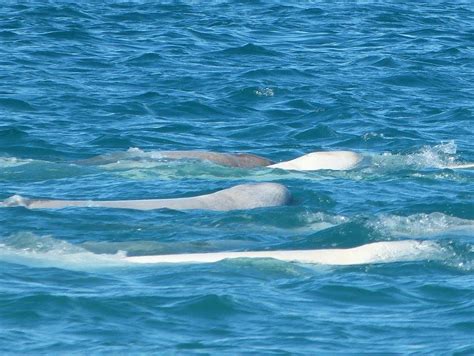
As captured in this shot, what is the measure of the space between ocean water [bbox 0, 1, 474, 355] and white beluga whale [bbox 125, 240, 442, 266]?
154mm

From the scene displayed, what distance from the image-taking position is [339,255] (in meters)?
12.3

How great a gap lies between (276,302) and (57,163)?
702 cm

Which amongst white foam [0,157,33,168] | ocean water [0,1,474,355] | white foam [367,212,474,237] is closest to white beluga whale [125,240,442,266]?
ocean water [0,1,474,355]

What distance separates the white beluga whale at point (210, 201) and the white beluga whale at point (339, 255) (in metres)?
2.29

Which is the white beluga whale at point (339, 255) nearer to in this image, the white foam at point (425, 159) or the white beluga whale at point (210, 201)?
the white beluga whale at point (210, 201)

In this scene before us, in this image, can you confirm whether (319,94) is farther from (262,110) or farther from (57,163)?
(57,163)

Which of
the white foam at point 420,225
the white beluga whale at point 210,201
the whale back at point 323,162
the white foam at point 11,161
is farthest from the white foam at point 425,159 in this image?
the white foam at point 11,161

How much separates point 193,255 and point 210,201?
253 cm

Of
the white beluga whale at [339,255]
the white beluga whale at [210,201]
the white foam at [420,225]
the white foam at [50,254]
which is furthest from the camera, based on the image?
the white beluga whale at [210,201]

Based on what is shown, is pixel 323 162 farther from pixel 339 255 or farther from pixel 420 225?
pixel 339 255

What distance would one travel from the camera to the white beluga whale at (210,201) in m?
14.4

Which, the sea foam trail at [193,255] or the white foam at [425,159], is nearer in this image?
the sea foam trail at [193,255]

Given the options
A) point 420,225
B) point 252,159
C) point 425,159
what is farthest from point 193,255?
point 425,159

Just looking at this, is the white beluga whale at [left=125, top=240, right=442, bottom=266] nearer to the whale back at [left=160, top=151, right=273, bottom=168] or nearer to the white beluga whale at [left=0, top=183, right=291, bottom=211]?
the white beluga whale at [left=0, top=183, right=291, bottom=211]
